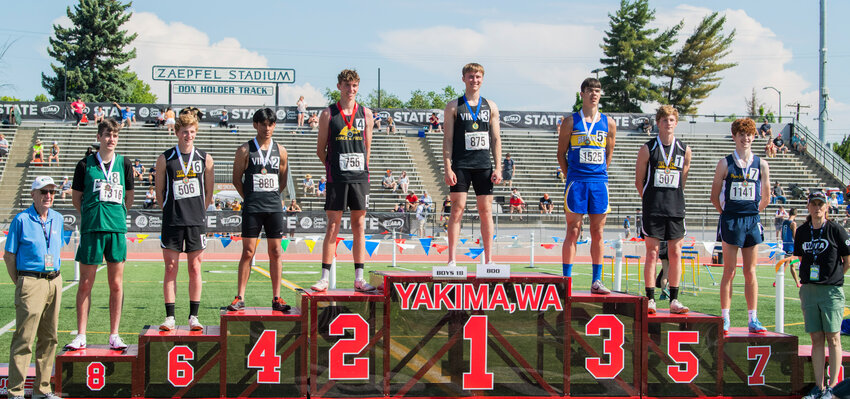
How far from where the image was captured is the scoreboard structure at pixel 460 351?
21.6ft

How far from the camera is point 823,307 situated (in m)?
6.89

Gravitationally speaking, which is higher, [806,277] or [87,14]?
[87,14]

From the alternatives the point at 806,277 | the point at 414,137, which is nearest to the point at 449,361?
the point at 806,277

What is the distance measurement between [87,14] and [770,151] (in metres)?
47.3

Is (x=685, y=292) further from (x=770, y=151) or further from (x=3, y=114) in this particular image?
(x=3, y=114)

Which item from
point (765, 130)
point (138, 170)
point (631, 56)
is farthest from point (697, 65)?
point (138, 170)

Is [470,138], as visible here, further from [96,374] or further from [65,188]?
[65,188]

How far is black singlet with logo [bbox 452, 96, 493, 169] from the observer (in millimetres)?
7492

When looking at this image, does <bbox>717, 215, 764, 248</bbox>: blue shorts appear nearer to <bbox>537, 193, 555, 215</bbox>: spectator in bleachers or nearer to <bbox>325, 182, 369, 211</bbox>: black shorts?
<bbox>325, 182, 369, 211</bbox>: black shorts

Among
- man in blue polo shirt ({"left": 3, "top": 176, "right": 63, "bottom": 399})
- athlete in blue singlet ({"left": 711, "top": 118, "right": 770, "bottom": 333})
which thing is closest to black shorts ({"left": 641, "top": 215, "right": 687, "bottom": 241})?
athlete in blue singlet ({"left": 711, "top": 118, "right": 770, "bottom": 333})

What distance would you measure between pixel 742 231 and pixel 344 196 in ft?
12.9

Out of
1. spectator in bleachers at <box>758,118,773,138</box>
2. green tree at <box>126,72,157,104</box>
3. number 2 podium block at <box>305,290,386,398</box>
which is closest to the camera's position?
number 2 podium block at <box>305,290,386,398</box>

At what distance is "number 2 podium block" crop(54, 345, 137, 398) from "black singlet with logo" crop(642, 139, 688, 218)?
16.3ft

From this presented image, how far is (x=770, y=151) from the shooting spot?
36938 mm
